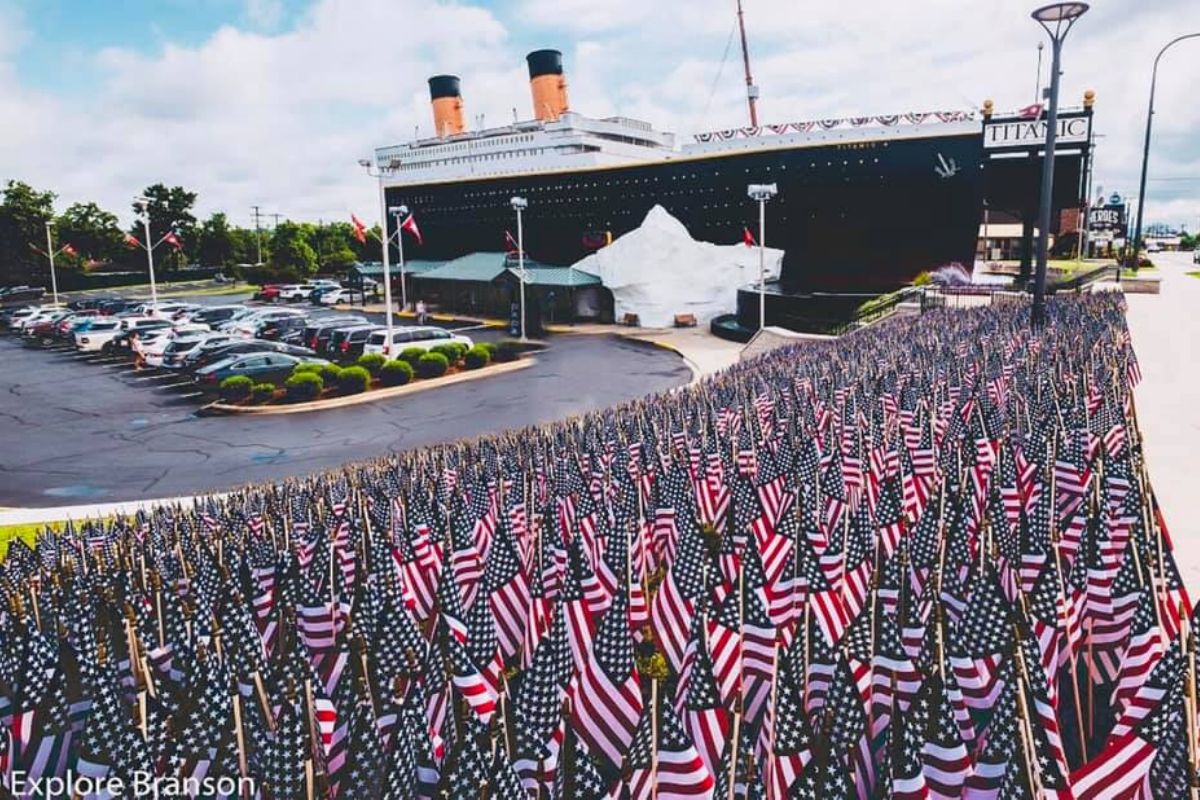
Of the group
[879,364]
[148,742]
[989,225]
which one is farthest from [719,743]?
[989,225]

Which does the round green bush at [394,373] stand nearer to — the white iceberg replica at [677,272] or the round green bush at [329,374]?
the round green bush at [329,374]

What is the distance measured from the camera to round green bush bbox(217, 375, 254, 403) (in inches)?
924

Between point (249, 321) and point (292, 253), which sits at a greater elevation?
point (292, 253)

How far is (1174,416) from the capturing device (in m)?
12.1

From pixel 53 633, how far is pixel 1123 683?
716 centimetres

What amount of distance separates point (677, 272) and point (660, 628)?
38257 millimetres

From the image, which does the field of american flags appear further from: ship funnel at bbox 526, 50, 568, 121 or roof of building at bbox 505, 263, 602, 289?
ship funnel at bbox 526, 50, 568, 121

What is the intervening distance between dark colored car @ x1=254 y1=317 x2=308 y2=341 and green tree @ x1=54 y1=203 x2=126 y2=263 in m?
51.1

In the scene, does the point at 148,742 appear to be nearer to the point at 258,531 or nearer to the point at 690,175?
the point at 258,531

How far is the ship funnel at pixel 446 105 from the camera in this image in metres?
59.0

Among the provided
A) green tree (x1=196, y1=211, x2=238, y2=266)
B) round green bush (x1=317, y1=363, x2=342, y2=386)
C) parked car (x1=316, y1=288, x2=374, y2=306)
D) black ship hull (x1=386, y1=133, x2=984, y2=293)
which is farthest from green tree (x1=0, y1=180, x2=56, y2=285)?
round green bush (x1=317, y1=363, x2=342, y2=386)

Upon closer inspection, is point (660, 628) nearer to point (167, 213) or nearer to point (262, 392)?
point (262, 392)

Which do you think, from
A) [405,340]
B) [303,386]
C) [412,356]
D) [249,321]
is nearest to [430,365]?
[412,356]

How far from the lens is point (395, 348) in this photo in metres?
29.7
